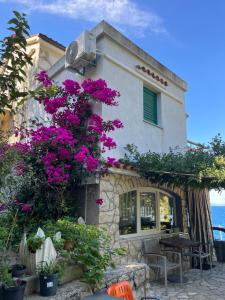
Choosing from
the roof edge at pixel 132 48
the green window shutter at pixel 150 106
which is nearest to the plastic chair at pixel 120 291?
the green window shutter at pixel 150 106

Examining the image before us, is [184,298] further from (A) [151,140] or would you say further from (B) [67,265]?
(A) [151,140]

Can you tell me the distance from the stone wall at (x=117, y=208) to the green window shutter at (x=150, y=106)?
2609mm

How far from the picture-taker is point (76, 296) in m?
4.63

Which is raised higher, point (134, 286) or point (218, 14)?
point (218, 14)

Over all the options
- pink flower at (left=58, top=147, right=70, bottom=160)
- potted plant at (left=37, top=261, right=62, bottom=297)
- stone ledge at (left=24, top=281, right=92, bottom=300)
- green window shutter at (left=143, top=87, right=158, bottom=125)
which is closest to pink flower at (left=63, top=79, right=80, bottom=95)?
pink flower at (left=58, top=147, right=70, bottom=160)

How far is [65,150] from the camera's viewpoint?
705 cm

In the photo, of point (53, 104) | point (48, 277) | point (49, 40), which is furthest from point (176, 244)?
point (49, 40)

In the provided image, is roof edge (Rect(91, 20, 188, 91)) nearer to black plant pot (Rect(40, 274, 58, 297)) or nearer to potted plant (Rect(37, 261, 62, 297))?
potted plant (Rect(37, 261, 62, 297))

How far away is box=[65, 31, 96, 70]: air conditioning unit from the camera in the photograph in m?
8.23

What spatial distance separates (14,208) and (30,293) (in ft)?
10.7

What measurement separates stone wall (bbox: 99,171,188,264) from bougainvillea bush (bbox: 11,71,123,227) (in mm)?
535

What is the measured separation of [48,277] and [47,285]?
0.12 meters

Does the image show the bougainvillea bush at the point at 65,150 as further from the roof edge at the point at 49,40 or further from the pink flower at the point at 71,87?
the roof edge at the point at 49,40

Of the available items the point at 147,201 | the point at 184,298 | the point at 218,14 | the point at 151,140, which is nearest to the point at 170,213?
the point at 147,201
